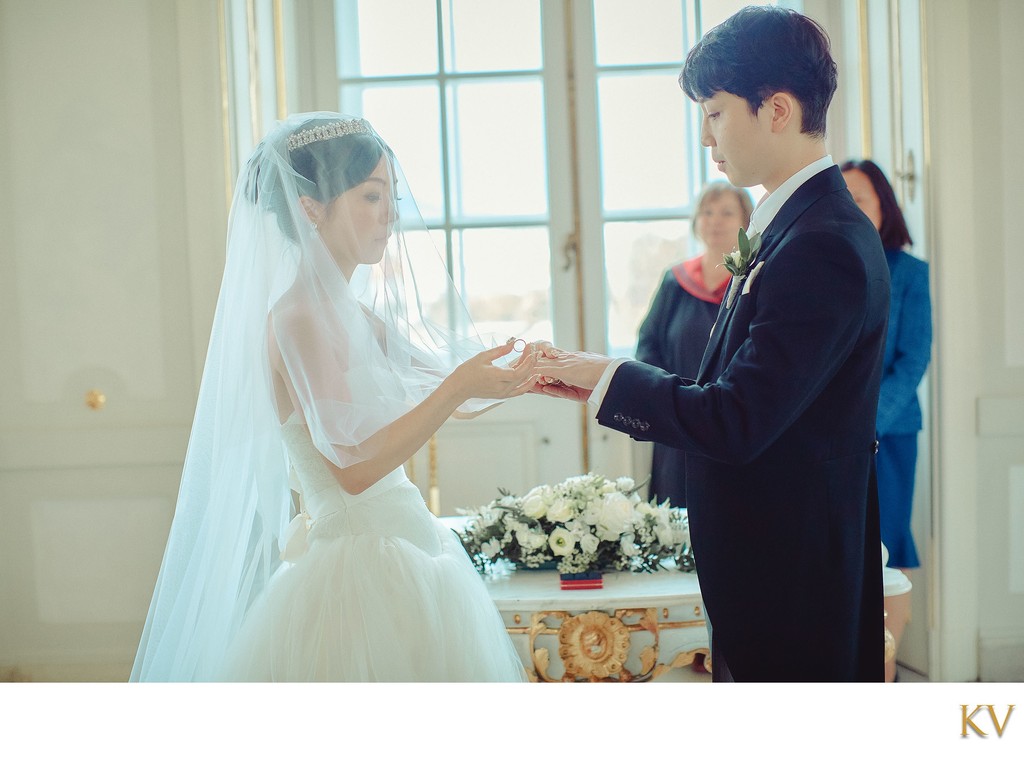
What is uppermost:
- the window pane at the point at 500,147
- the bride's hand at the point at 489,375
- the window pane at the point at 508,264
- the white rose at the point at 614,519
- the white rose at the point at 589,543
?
the window pane at the point at 500,147

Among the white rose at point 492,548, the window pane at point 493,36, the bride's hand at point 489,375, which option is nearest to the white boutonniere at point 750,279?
the bride's hand at point 489,375

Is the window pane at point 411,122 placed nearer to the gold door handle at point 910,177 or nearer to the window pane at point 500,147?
the window pane at point 500,147

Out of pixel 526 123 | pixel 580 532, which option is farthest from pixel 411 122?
pixel 580 532

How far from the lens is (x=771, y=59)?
149cm

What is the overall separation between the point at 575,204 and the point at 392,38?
1.00 meters

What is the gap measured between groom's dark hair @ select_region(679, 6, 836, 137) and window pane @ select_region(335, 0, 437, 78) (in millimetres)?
2446

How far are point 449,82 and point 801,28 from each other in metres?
2.46

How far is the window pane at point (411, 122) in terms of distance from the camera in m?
3.77

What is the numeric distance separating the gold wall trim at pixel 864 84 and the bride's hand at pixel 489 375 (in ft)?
7.61

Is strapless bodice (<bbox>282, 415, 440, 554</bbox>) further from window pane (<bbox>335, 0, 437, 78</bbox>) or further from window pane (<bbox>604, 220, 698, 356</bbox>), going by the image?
window pane (<bbox>335, 0, 437, 78</bbox>)

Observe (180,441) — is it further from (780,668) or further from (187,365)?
(780,668)

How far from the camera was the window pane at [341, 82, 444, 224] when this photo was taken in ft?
12.4

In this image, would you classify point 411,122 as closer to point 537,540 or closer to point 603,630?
point 537,540

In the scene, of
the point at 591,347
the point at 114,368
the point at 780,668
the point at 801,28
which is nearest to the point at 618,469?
the point at 591,347
